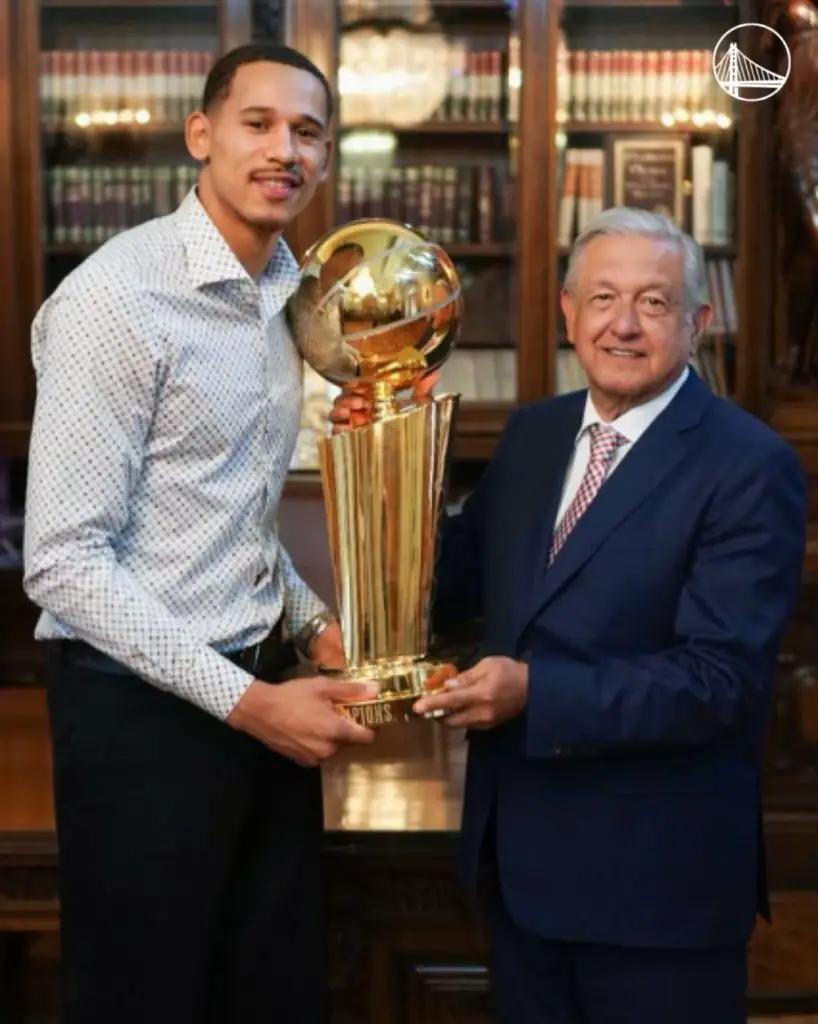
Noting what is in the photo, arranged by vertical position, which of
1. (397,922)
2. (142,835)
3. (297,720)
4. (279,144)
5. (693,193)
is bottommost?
(397,922)

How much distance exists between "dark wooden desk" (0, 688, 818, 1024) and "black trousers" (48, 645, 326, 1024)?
33 cm

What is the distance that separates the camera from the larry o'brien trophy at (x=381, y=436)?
1.50 metres

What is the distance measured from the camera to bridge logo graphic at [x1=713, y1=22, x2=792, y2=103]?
3.59m

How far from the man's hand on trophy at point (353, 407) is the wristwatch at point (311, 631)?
0.25 metres

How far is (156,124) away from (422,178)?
73cm

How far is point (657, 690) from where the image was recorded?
138 centimetres

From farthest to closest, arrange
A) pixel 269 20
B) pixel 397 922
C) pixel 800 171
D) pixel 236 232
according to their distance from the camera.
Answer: pixel 269 20
pixel 800 171
pixel 397 922
pixel 236 232

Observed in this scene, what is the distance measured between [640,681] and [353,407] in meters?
0.43

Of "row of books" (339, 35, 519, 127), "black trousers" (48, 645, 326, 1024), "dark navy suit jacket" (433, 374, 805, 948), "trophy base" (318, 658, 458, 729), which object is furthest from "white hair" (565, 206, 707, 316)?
"row of books" (339, 35, 519, 127)

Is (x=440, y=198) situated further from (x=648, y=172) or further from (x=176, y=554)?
(x=176, y=554)

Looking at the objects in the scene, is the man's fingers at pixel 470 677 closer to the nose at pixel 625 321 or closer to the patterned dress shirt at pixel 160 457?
the patterned dress shirt at pixel 160 457

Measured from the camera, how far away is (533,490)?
155cm

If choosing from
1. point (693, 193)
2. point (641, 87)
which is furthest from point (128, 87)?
point (693, 193)

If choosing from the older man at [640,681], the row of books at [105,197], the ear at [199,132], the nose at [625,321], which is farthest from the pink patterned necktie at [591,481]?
the row of books at [105,197]
